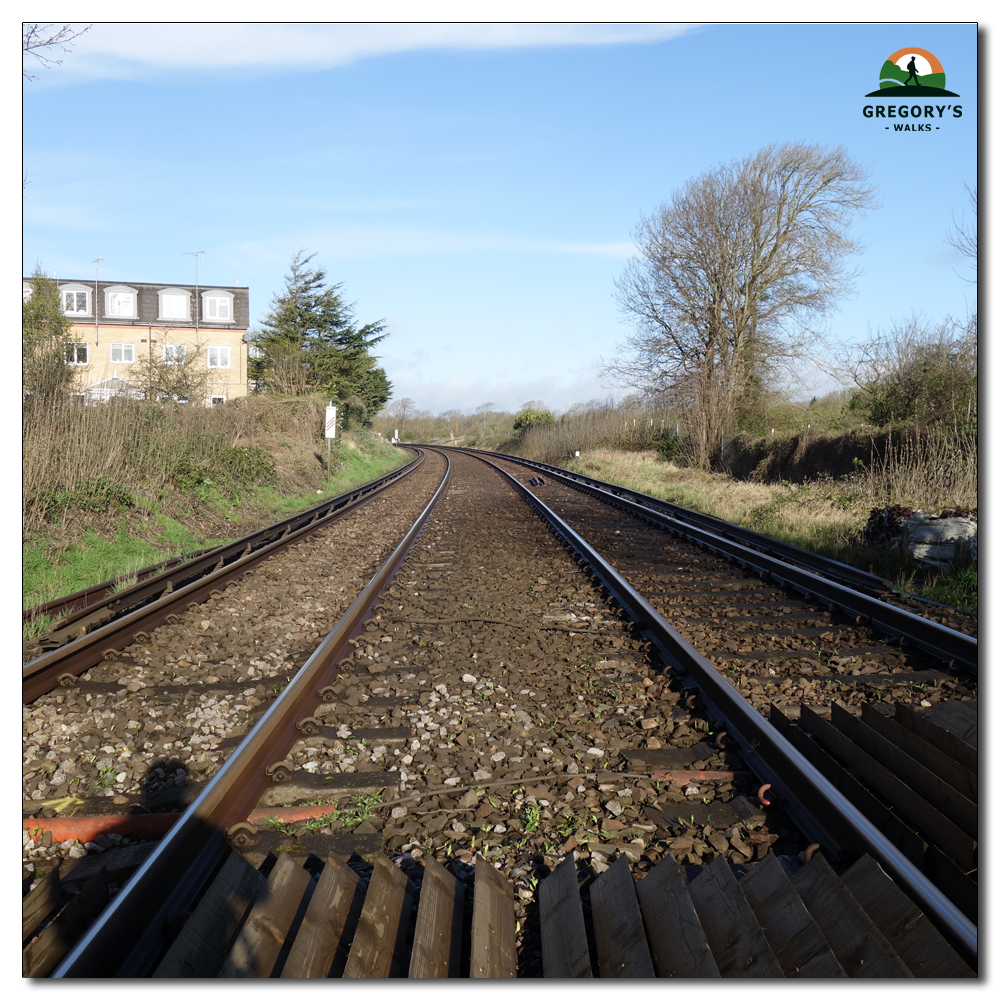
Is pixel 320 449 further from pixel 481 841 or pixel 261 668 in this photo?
pixel 481 841

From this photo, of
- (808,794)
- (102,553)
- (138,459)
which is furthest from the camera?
(138,459)

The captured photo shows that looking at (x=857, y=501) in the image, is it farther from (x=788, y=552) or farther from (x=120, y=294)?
(x=120, y=294)

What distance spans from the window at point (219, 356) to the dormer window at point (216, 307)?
277 cm

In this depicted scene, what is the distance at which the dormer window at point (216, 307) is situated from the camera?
46469 millimetres

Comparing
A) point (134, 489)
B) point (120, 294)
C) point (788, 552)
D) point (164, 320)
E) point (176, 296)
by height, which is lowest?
point (788, 552)

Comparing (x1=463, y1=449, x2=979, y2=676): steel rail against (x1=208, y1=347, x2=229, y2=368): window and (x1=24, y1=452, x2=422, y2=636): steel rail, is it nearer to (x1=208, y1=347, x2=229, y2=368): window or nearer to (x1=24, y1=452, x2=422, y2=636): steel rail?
(x1=24, y1=452, x2=422, y2=636): steel rail

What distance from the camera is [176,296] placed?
4656 cm

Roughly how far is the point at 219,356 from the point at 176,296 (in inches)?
234

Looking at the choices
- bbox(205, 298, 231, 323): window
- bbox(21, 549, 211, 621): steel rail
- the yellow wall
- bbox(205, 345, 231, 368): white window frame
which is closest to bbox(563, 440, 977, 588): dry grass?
bbox(21, 549, 211, 621): steel rail

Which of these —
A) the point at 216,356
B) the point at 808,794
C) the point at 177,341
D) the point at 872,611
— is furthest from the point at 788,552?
the point at 216,356

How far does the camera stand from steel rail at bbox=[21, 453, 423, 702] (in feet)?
13.6

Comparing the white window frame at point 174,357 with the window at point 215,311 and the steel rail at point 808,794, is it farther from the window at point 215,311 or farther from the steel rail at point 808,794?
the window at point 215,311

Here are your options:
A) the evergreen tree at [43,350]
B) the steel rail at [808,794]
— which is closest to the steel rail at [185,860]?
the steel rail at [808,794]

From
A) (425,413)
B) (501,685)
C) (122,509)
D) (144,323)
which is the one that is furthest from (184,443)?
(425,413)
